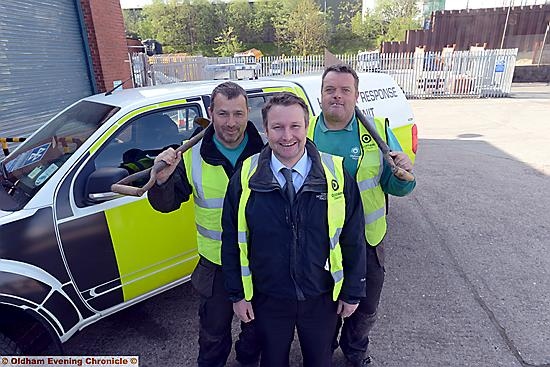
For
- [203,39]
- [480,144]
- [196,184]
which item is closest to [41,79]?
[196,184]

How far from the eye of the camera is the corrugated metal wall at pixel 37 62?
647 centimetres

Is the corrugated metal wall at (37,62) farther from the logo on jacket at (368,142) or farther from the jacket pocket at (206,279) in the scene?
the logo on jacket at (368,142)

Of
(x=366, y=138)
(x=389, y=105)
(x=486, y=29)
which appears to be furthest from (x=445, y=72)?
(x=366, y=138)

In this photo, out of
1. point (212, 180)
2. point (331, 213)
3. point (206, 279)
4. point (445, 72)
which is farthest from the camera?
point (445, 72)

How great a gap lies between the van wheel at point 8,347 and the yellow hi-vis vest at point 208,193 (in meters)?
1.24

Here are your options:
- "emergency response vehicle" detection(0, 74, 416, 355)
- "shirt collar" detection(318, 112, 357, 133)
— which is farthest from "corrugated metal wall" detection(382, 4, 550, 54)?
"emergency response vehicle" detection(0, 74, 416, 355)

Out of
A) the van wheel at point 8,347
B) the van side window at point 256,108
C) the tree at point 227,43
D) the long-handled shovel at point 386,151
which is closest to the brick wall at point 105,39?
the van side window at point 256,108

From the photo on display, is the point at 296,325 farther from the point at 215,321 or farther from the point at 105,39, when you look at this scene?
the point at 105,39

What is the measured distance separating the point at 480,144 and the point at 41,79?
32.4 ft

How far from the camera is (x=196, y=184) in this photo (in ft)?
6.75

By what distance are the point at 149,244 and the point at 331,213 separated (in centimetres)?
149

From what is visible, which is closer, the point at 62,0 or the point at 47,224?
the point at 47,224

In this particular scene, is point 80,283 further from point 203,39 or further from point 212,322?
point 203,39

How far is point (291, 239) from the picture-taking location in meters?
1.71
